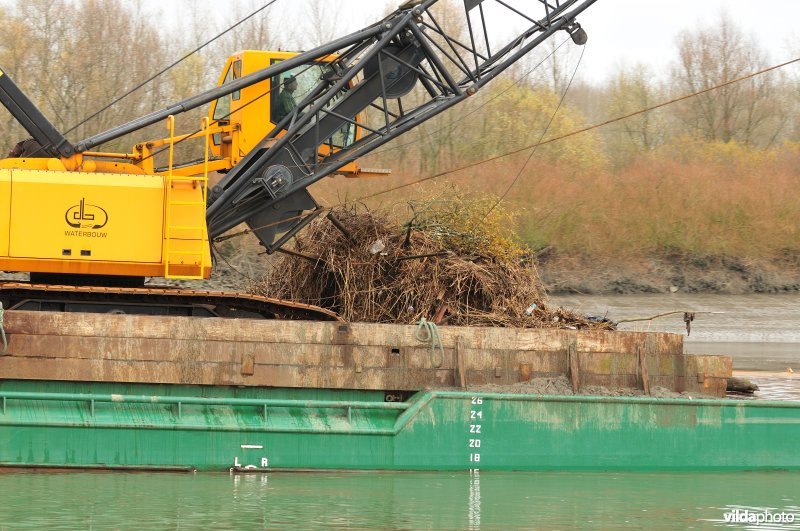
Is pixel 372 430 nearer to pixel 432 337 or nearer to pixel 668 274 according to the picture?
pixel 432 337

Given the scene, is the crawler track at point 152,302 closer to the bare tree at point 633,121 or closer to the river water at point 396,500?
the river water at point 396,500

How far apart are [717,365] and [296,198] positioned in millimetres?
4743

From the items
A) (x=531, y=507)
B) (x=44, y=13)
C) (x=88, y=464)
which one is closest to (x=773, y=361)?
(x=531, y=507)

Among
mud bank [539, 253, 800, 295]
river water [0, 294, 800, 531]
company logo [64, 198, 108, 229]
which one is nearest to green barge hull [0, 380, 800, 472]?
river water [0, 294, 800, 531]

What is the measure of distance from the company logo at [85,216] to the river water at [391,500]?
2257mm

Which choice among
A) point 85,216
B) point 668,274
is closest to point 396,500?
point 85,216

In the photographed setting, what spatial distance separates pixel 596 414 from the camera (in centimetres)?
1145

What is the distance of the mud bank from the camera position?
27.2 meters

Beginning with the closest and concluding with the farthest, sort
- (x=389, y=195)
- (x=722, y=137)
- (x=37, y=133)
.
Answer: (x=37, y=133)
(x=389, y=195)
(x=722, y=137)

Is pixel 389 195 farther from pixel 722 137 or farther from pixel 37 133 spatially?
pixel 722 137

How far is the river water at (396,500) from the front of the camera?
961 cm

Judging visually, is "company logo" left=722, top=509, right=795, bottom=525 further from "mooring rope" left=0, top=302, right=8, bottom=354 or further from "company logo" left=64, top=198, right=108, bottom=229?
"mooring rope" left=0, top=302, right=8, bottom=354

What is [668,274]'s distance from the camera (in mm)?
27844

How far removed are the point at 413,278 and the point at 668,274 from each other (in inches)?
639
